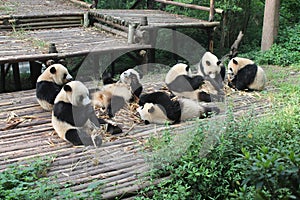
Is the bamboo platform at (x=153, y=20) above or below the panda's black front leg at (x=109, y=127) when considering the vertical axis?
above

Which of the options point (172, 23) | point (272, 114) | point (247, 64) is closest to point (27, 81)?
point (172, 23)

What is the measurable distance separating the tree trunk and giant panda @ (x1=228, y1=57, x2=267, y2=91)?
3288 millimetres

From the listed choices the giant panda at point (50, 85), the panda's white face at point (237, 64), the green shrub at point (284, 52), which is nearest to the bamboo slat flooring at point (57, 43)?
the giant panda at point (50, 85)

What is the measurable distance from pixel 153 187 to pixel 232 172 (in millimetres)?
814

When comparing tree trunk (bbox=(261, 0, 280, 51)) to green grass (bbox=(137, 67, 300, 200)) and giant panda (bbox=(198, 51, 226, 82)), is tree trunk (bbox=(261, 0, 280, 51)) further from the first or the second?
green grass (bbox=(137, 67, 300, 200))

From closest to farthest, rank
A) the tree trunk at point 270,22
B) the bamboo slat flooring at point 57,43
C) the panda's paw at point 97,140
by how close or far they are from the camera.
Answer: the panda's paw at point 97,140 < the bamboo slat flooring at point 57,43 < the tree trunk at point 270,22

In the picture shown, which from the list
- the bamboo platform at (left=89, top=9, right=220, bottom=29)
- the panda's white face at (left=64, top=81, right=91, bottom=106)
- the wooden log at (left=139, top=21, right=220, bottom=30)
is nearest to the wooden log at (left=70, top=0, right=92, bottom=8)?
the bamboo platform at (left=89, top=9, right=220, bottom=29)

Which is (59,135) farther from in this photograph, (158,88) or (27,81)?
(27,81)

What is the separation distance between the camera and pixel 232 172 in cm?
390

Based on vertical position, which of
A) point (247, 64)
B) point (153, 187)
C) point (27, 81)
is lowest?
point (27, 81)

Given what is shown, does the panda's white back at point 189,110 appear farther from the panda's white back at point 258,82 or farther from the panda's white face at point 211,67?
the panda's white back at point 258,82

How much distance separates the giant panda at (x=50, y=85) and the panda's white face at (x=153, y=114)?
125cm

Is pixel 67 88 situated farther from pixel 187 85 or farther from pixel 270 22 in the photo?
pixel 270 22

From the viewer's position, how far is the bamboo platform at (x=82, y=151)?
3.87 meters
